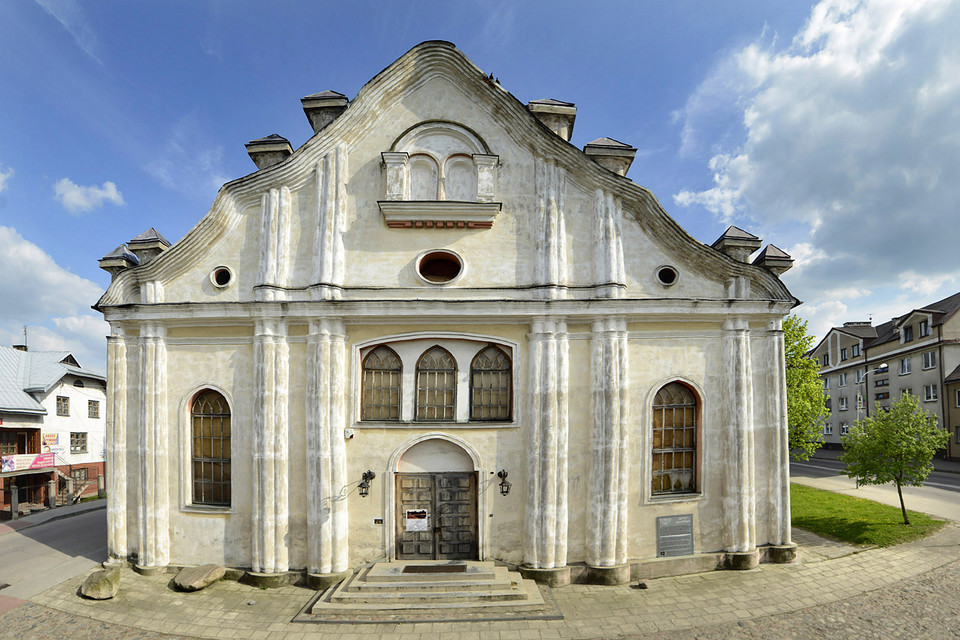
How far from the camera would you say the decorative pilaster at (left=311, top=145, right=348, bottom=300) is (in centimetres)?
1276

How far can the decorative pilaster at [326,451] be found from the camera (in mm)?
12359

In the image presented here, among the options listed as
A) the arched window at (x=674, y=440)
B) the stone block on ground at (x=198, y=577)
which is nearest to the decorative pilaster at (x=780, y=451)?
the arched window at (x=674, y=440)

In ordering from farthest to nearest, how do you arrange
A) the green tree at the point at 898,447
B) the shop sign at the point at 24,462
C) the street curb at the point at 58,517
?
1. the shop sign at the point at 24,462
2. the street curb at the point at 58,517
3. the green tree at the point at 898,447

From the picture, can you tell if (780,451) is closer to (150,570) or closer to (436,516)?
(436,516)

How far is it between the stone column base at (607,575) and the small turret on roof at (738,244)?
9.13m

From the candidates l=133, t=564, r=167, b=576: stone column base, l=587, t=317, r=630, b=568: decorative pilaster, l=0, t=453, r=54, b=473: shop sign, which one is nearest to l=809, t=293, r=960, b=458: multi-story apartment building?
l=587, t=317, r=630, b=568: decorative pilaster

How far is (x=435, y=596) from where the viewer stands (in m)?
11.1

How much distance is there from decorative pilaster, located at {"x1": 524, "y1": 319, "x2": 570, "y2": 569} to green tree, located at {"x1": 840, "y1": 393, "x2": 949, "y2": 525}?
11930 mm

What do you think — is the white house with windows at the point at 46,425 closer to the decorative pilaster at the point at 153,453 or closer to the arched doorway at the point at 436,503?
the decorative pilaster at the point at 153,453

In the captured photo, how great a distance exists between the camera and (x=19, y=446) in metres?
27.5

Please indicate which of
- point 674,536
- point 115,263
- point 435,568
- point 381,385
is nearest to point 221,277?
point 115,263

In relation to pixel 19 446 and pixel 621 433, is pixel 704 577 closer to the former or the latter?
pixel 621 433

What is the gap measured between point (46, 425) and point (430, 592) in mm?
30578

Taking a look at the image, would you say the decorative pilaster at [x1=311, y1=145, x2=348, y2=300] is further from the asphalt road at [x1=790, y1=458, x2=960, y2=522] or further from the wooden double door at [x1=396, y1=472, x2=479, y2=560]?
the asphalt road at [x1=790, y1=458, x2=960, y2=522]
